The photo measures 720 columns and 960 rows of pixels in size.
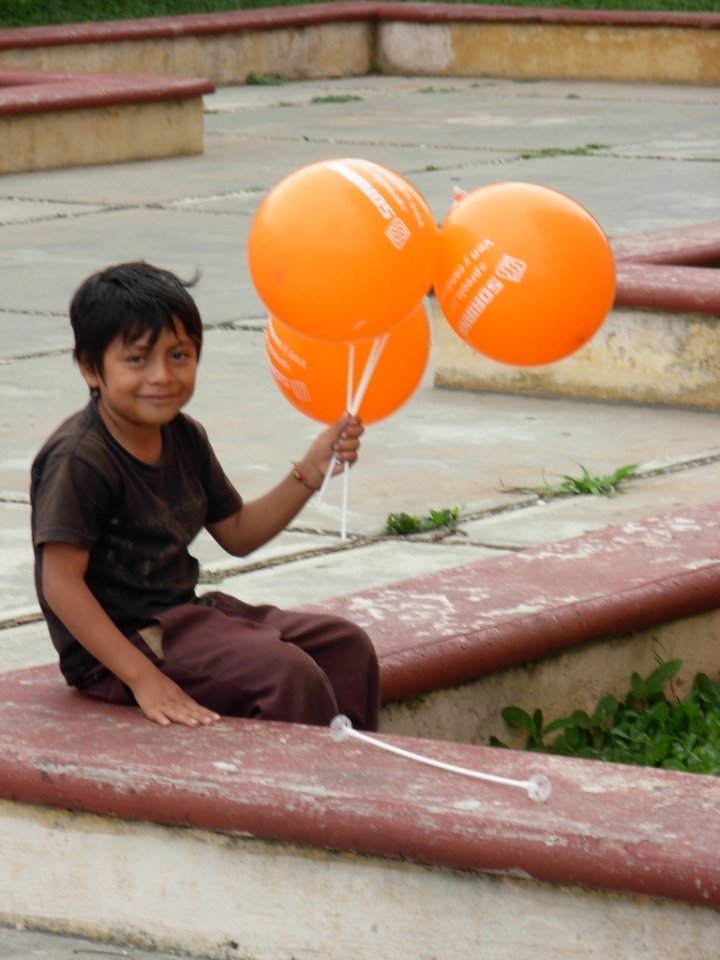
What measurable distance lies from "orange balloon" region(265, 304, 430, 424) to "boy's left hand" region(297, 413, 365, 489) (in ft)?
0.32

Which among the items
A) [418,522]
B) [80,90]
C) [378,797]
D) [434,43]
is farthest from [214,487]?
[434,43]

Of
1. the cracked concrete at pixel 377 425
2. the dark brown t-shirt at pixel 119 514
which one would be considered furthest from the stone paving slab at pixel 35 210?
the dark brown t-shirt at pixel 119 514

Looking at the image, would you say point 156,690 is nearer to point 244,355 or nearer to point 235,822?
point 235,822

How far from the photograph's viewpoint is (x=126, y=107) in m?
12.6

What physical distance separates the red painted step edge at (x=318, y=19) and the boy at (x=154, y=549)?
13.3 meters

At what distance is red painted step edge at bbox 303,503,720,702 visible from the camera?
3477 millimetres

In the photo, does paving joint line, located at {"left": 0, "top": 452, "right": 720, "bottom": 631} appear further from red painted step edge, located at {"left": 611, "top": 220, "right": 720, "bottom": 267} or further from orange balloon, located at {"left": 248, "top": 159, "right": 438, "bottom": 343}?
red painted step edge, located at {"left": 611, "top": 220, "right": 720, "bottom": 267}

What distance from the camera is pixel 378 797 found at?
2.62 m

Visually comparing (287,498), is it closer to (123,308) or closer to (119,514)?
(119,514)

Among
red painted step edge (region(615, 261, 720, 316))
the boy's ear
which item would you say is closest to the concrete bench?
the boy's ear

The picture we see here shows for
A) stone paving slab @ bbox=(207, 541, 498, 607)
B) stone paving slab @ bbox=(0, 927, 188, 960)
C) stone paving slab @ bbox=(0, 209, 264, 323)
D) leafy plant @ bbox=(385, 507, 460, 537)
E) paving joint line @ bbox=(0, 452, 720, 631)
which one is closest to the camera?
stone paving slab @ bbox=(0, 927, 188, 960)

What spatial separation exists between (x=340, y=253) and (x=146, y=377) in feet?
1.32

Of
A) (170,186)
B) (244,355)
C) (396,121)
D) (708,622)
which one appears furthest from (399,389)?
(396,121)

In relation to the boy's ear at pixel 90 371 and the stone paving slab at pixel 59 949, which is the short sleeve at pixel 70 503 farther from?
the stone paving slab at pixel 59 949
